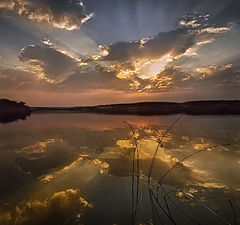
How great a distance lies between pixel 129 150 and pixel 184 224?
6200 millimetres

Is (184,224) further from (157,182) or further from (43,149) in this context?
A: (43,149)

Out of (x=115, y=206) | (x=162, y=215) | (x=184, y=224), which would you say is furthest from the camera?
(x=115, y=206)

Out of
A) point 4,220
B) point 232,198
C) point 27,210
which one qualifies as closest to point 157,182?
point 232,198

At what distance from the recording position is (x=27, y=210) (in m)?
4.00

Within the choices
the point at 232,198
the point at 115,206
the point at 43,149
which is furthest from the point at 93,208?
the point at 43,149

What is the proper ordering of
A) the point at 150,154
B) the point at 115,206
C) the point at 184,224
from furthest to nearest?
the point at 150,154 → the point at 115,206 → the point at 184,224

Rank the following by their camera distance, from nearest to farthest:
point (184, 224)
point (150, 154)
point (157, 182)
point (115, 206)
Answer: point (184, 224) < point (115, 206) < point (157, 182) < point (150, 154)

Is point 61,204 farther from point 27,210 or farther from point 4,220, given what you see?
point 4,220

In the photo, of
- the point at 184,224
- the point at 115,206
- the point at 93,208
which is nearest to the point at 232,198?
the point at 184,224

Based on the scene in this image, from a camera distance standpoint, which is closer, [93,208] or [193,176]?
[93,208]

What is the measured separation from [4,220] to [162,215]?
3.88m

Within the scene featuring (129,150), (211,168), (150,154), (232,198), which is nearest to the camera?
(232,198)

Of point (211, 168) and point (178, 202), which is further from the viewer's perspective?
point (211, 168)

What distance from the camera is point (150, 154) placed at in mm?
8805
